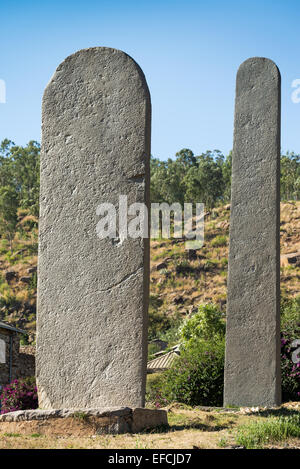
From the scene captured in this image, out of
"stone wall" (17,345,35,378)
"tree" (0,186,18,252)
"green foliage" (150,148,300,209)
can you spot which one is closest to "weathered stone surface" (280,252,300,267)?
"green foliage" (150,148,300,209)

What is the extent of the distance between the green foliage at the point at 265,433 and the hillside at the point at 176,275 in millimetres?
27888

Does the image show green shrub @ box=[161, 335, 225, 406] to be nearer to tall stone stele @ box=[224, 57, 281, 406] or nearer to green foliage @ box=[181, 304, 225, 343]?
Result: tall stone stele @ box=[224, 57, 281, 406]

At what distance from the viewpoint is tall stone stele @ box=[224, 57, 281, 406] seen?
8.48m

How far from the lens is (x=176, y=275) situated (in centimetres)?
4025

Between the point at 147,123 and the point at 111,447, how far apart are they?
2.73m

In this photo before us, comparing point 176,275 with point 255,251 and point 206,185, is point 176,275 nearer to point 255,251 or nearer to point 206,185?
point 206,185

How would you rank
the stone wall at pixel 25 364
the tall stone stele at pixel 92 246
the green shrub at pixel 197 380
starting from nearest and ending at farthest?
the tall stone stele at pixel 92 246
the green shrub at pixel 197 380
the stone wall at pixel 25 364

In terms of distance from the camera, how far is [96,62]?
554 centimetres

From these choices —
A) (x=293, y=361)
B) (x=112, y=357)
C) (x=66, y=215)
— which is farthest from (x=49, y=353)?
(x=293, y=361)

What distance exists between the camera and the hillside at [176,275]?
3553 centimetres

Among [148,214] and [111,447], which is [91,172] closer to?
[148,214]

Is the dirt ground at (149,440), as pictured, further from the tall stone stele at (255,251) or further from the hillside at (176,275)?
the hillside at (176,275)

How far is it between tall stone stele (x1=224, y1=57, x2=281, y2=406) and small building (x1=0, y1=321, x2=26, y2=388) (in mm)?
10794

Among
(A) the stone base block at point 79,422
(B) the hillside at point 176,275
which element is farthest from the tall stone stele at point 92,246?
(B) the hillside at point 176,275
